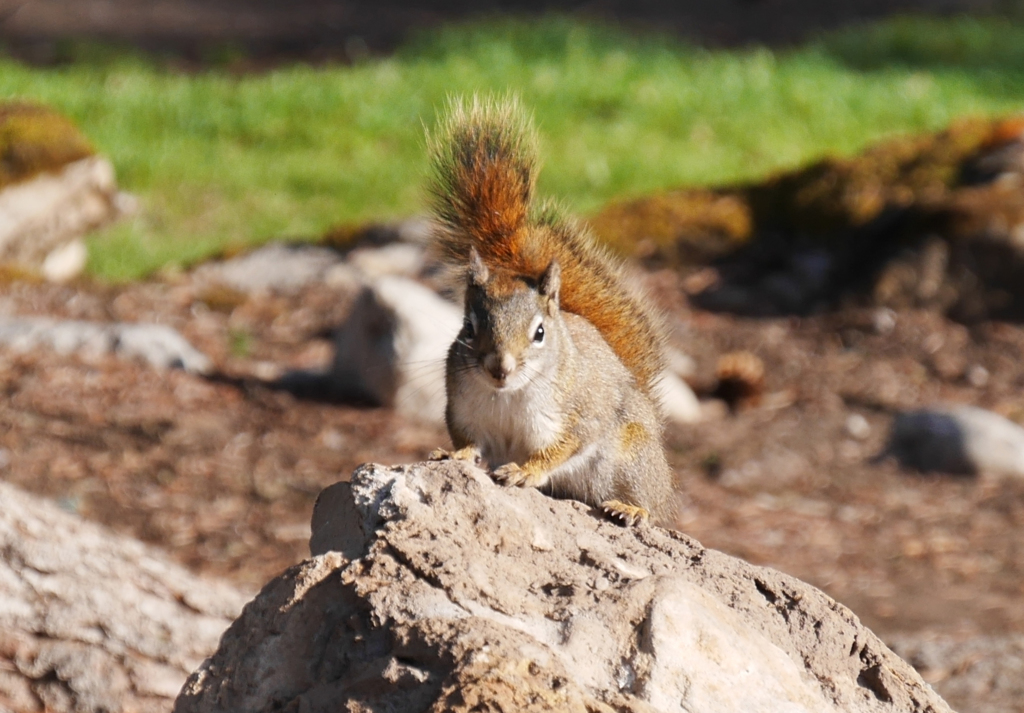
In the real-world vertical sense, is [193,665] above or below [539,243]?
below

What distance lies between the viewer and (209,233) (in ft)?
24.0

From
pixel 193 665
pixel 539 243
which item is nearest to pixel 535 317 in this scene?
pixel 539 243

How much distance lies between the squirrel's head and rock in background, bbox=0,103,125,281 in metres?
4.41

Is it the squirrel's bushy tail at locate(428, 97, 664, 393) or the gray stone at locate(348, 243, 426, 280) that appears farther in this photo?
the gray stone at locate(348, 243, 426, 280)

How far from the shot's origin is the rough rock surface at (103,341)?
213 inches

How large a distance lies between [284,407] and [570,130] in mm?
3783

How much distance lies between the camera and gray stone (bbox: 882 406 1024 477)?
542cm

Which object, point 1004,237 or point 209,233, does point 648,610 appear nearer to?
point 1004,237

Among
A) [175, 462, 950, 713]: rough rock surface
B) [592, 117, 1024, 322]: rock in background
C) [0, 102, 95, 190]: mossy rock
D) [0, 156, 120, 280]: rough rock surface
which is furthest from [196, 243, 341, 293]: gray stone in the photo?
[175, 462, 950, 713]: rough rock surface

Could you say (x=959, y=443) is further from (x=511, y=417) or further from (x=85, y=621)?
(x=85, y=621)

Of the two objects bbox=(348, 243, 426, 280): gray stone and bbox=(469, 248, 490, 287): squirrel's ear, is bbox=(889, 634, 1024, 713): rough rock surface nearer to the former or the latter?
bbox=(469, 248, 490, 287): squirrel's ear

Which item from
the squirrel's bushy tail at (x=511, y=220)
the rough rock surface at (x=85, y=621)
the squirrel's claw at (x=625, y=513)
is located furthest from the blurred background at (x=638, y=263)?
the squirrel's claw at (x=625, y=513)

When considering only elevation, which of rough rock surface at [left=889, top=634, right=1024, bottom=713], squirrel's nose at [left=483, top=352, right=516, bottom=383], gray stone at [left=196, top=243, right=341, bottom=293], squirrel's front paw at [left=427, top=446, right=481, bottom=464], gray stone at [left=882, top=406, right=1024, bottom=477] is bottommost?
gray stone at [left=196, top=243, right=341, bottom=293]

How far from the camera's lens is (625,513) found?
8.66 ft
